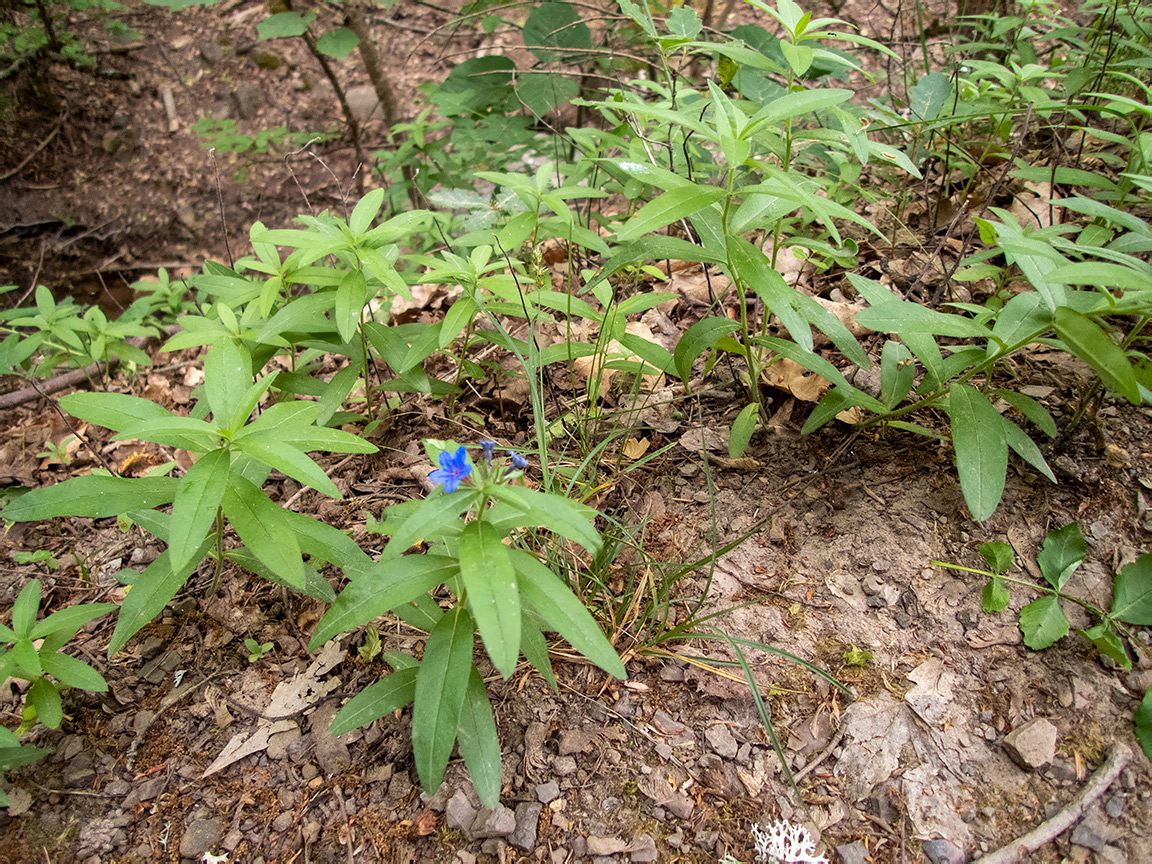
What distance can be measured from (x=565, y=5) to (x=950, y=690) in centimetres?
362

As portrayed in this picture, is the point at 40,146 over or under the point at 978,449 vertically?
over

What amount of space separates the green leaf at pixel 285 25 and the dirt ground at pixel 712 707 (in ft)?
9.69

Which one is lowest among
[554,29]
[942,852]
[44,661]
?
[942,852]

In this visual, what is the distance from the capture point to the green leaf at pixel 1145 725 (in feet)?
4.99

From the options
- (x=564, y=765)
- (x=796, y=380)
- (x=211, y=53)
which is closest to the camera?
(x=564, y=765)

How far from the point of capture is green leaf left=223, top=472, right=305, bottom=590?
1527 mm

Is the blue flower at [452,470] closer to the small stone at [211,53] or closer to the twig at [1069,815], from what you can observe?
the twig at [1069,815]

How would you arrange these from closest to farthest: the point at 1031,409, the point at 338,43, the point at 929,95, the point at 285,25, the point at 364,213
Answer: the point at 1031,409 → the point at 364,213 → the point at 929,95 → the point at 285,25 → the point at 338,43

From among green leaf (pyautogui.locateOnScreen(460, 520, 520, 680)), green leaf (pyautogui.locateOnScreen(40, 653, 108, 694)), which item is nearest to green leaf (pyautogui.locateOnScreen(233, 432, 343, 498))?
green leaf (pyautogui.locateOnScreen(460, 520, 520, 680))

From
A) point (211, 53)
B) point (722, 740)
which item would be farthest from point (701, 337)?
point (211, 53)

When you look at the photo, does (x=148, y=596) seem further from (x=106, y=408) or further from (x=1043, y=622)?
(x=1043, y=622)

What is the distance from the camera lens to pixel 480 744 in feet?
4.92

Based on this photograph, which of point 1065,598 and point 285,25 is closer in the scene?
point 1065,598

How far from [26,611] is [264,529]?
81cm
